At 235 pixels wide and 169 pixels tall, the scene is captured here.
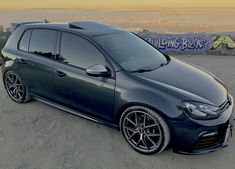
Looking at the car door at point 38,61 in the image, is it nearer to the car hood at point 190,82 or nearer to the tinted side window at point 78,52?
the tinted side window at point 78,52

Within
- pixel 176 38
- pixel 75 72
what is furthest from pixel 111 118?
pixel 176 38

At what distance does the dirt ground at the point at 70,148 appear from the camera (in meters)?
3.15

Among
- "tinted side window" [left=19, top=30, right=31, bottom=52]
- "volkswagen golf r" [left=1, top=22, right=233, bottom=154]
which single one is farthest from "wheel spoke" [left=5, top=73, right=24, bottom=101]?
"tinted side window" [left=19, top=30, right=31, bottom=52]

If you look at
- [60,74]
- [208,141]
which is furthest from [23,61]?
[208,141]

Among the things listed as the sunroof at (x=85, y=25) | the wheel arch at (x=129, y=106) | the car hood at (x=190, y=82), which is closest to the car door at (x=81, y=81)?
the wheel arch at (x=129, y=106)

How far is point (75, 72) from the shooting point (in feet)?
12.1

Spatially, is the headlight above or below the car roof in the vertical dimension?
below

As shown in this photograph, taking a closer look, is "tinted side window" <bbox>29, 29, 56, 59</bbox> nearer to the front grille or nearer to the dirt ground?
the dirt ground

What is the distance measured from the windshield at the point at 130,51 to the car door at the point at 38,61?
3.02 ft

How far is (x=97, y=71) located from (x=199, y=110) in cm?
Result: 138

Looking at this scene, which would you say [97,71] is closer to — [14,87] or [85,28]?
[85,28]

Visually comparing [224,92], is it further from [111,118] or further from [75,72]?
[75,72]

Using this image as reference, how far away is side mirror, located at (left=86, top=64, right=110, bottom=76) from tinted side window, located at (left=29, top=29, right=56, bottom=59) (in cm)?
101

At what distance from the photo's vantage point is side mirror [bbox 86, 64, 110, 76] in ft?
10.8
